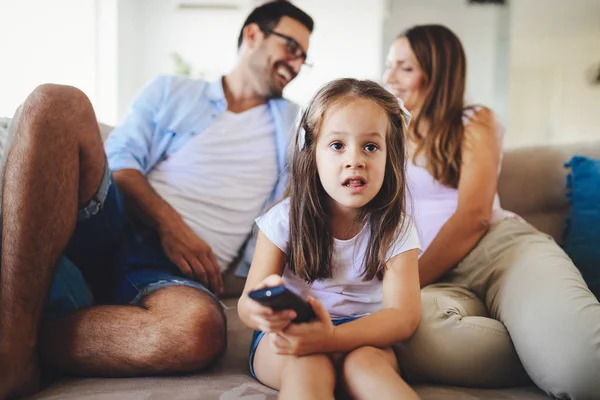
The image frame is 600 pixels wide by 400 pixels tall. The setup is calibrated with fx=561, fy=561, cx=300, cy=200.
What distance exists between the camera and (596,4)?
4.10 meters

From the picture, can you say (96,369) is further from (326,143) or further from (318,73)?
(318,73)

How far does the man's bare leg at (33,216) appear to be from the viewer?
3.01ft

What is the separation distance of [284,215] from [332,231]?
96 mm

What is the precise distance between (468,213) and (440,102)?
35cm

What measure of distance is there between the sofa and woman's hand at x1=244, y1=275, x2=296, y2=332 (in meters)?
0.14

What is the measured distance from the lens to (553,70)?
4.23m

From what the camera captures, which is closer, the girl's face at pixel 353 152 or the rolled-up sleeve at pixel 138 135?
the girl's face at pixel 353 152

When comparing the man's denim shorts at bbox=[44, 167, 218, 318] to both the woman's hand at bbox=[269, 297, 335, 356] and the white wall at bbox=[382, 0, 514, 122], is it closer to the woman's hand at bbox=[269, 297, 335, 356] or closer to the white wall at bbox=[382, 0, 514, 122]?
the woman's hand at bbox=[269, 297, 335, 356]

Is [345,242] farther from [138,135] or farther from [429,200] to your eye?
[138,135]

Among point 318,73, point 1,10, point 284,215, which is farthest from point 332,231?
point 318,73

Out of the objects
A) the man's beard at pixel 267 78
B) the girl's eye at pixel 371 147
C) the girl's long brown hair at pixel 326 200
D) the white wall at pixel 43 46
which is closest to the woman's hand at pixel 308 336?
the girl's long brown hair at pixel 326 200

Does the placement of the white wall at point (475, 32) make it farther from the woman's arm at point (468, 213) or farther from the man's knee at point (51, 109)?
the man's knee at point (51, 109)

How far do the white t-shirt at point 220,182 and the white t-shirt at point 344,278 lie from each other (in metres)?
0.44

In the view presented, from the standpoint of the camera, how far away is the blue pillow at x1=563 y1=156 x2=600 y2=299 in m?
1.41
